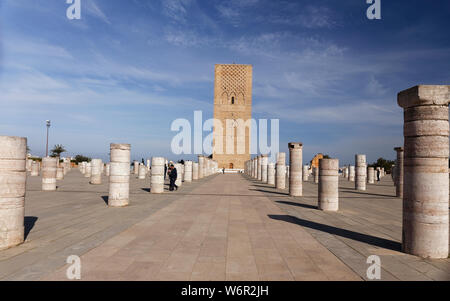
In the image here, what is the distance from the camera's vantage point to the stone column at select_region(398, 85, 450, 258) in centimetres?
470

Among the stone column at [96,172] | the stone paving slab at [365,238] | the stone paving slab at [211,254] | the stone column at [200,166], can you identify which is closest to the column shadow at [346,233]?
the stone paving slab at [365,238]

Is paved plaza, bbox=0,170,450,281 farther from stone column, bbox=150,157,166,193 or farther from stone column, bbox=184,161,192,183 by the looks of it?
stone column, bbox=184,161,192,183

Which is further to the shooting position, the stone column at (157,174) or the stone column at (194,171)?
the stone column at (194,171)

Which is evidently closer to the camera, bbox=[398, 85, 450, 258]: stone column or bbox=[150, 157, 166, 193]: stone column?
bbox=[398, 85, 450, 258]: stone column

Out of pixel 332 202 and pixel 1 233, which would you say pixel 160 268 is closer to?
pixel 1 233

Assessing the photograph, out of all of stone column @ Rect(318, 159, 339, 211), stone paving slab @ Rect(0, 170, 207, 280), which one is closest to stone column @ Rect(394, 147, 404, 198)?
stone column @ Rect(318, 159, 339, 211)

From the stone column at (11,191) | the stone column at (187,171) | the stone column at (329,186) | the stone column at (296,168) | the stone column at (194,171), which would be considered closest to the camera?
the stone column at (11,191)

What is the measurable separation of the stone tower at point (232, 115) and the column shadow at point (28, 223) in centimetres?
5116

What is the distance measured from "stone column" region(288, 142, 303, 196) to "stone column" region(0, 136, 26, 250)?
36.3ft

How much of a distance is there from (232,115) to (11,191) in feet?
180

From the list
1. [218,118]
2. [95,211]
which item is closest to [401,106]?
[95,211]

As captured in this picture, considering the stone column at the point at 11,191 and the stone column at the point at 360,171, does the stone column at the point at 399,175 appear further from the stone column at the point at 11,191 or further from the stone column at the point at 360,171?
the stone column at the point at 11,191

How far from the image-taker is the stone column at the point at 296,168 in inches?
539
